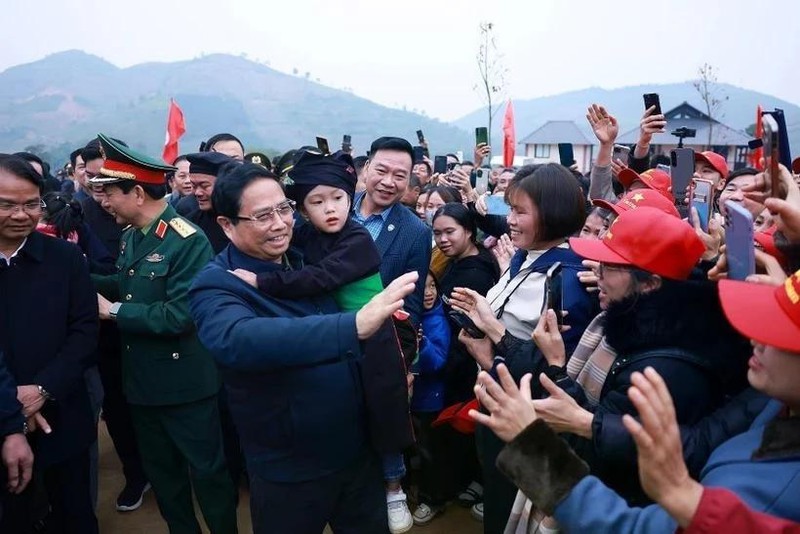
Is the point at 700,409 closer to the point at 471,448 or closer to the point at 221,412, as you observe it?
the point at 471,448

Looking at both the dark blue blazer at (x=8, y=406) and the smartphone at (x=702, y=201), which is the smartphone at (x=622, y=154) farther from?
the dark blue blazer at (x=8, y=406)

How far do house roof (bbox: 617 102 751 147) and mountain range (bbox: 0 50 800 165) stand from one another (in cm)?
5671

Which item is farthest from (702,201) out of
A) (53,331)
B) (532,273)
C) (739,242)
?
(53,331)

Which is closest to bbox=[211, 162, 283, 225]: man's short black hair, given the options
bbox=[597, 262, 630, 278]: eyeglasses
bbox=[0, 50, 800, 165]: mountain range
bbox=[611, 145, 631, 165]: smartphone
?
bbox=[597, 262, 630, 278]: eyeglasses

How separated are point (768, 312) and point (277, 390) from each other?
1526 millimetres

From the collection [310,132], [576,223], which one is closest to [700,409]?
[576,223]

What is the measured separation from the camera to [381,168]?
3.29m

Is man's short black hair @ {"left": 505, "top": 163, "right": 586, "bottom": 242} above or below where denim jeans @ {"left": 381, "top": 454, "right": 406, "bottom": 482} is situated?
above

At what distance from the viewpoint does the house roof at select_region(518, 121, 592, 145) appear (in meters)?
40.2

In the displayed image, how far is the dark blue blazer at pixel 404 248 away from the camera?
3.19 meters

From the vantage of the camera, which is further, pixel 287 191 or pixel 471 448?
pixel 471 448

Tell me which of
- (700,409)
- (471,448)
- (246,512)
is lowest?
(246,512)

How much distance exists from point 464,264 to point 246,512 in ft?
7.23

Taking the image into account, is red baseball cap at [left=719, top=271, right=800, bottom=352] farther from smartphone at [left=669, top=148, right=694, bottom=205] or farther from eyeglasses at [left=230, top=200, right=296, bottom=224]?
smartphone at [left=669, top=148, right=694, bottom=205]
